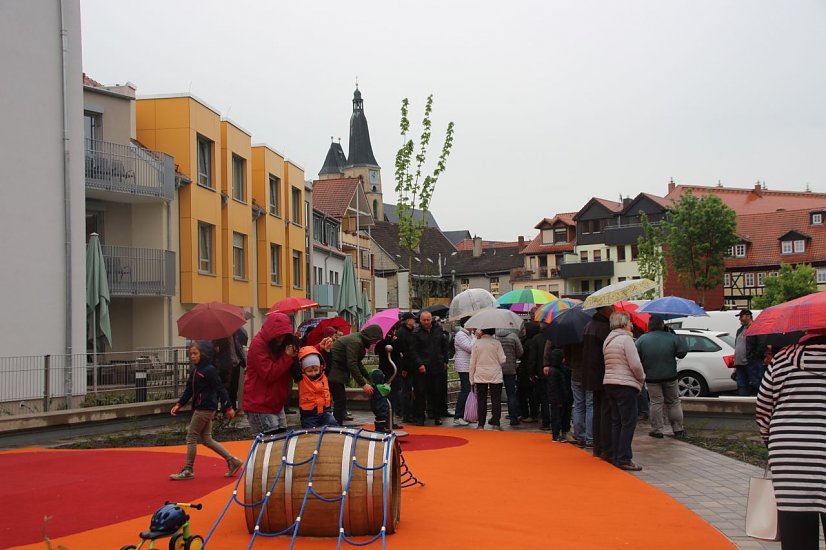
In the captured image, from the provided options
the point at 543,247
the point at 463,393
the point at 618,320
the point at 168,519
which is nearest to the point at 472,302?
the point at 463,393

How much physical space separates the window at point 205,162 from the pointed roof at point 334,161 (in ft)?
371

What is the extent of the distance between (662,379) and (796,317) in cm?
801

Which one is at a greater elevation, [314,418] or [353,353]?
[353,353]

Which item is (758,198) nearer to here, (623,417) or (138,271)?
(138,271)

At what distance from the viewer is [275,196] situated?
40.3m

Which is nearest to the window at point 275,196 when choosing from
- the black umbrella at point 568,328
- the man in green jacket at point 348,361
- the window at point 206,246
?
the window at point 206,246

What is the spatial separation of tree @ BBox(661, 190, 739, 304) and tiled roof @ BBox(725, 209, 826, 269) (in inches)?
615

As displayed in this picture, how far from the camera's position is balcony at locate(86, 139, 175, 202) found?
25.8 metres

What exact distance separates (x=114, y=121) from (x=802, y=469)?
2555cm

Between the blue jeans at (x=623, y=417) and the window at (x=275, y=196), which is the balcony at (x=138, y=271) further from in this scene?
the blue jeans at (x=623, y=417)

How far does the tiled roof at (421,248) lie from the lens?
270 ft

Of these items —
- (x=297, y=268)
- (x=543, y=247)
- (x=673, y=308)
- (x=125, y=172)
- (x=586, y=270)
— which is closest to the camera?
(x=673, y=308)

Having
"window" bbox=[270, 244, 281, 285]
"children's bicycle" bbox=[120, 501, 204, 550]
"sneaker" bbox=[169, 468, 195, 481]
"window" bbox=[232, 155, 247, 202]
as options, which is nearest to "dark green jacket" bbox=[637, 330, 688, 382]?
"sneaker" bbox=[169, 468, 195, 481]

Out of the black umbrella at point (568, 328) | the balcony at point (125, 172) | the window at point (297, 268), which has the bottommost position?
the black umbrella at point (568, 328)
